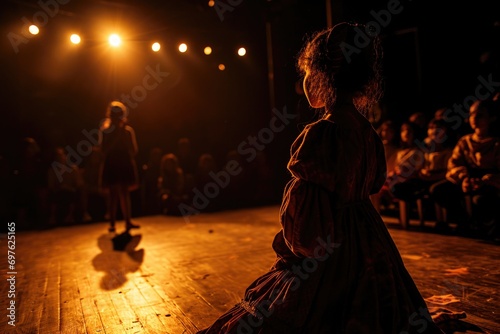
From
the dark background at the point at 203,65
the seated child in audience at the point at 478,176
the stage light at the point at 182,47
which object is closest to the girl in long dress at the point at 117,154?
the dark background at the point at 203,65

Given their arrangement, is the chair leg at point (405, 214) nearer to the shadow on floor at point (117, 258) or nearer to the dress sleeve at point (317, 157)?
the shadow on floor at point (117, 258)

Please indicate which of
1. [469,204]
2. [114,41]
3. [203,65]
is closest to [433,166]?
[469,204]

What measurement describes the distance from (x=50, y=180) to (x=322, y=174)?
6.80 m

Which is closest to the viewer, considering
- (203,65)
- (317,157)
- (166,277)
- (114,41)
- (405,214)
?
(317,157)

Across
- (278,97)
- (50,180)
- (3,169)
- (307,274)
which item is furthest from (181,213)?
(307,274)

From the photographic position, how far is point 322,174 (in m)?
1.38

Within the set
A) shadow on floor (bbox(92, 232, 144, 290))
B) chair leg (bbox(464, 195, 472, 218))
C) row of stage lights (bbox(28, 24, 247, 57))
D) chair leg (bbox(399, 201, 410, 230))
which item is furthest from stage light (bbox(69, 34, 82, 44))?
chair leg (bbox(464, 195, 472, 218))

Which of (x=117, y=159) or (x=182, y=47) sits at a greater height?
(x=182, y=47)

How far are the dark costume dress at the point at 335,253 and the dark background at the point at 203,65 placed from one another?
3.55m

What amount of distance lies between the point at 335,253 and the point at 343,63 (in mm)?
731

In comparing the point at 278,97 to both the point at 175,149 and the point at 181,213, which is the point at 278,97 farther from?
the point at 175,149

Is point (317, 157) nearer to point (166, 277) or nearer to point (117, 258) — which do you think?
point (166, 277)

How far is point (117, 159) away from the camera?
5180 millimetres

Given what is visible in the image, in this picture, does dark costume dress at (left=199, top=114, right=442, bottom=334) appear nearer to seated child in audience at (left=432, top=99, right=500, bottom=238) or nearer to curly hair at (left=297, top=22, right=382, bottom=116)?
curly hair at (left=297, top=22, right=382, bottom=116)
